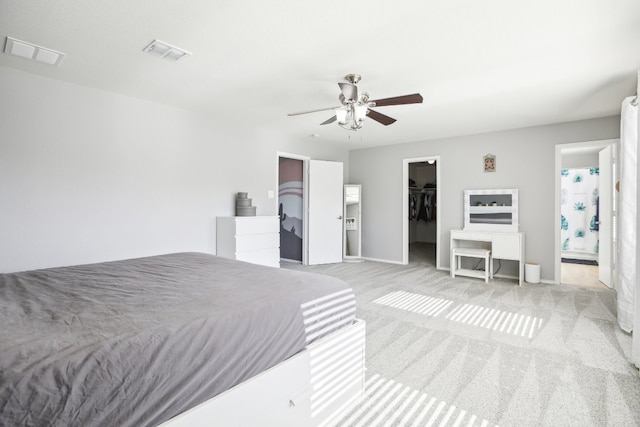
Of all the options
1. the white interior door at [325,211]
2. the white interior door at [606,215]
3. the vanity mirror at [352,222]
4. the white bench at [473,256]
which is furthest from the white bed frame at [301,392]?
the vanity mirror at [352,222]

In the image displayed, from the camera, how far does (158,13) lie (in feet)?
7.13

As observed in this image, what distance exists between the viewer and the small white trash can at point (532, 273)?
4.91m

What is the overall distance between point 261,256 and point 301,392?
3.29 meters

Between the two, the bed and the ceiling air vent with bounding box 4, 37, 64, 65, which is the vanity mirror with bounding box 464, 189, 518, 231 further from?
the ceiling air vent with bounding box 4, 37, 64, 65

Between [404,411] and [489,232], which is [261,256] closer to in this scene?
[404,411]

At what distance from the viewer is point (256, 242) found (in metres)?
4.73

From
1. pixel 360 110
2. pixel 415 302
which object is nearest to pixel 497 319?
pixel 415 302

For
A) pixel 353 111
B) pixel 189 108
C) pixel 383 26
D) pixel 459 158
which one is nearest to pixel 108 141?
pixel 189 108

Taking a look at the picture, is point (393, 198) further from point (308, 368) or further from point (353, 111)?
point (308, 368)

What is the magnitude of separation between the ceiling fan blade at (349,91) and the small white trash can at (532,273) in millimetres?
3901

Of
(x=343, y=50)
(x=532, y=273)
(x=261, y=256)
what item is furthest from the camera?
(x=532, y=273)

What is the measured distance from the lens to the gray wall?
16.3ft

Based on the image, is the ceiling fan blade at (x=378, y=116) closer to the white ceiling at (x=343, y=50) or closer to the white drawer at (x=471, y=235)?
the white ceiling at (x=343, y=50)

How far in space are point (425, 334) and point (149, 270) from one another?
2.34 m
